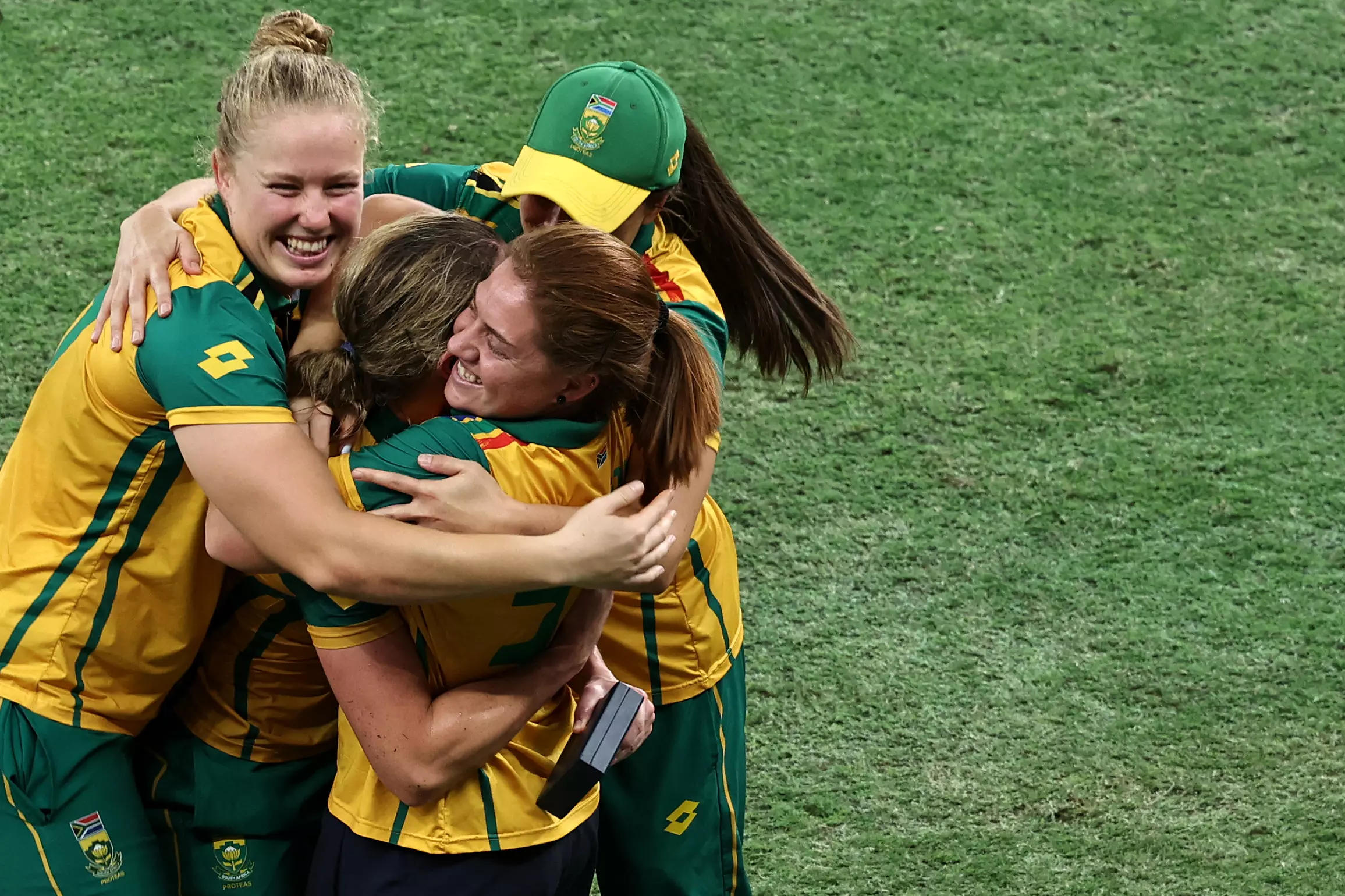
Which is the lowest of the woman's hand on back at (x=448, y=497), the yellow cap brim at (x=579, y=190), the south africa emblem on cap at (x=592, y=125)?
the woman's hand on back at (x=448, y=497)

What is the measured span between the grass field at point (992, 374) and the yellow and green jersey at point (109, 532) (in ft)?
4.46

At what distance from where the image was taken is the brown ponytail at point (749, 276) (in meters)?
2.85

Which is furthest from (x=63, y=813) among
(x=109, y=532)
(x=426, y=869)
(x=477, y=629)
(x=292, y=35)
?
(x=292, y=35)

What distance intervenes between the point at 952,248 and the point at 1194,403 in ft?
3.07

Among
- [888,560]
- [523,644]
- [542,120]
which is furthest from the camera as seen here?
[888,560]

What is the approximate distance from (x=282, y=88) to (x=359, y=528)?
26.4 inches

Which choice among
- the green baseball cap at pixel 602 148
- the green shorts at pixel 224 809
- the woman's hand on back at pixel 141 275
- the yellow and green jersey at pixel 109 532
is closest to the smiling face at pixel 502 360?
the yellow and green jersey at pixel 109 532

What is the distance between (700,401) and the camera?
2150mm

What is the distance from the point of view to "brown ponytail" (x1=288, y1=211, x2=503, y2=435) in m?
2.02

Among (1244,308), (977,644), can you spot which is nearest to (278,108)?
(977,644)

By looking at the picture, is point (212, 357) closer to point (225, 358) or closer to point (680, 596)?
point (225, 358)

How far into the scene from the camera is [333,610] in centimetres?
197

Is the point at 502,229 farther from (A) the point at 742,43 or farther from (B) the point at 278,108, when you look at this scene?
(A) the point at 742,43

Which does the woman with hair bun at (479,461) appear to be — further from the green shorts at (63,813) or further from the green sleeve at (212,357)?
the green shorts at (63,813)
